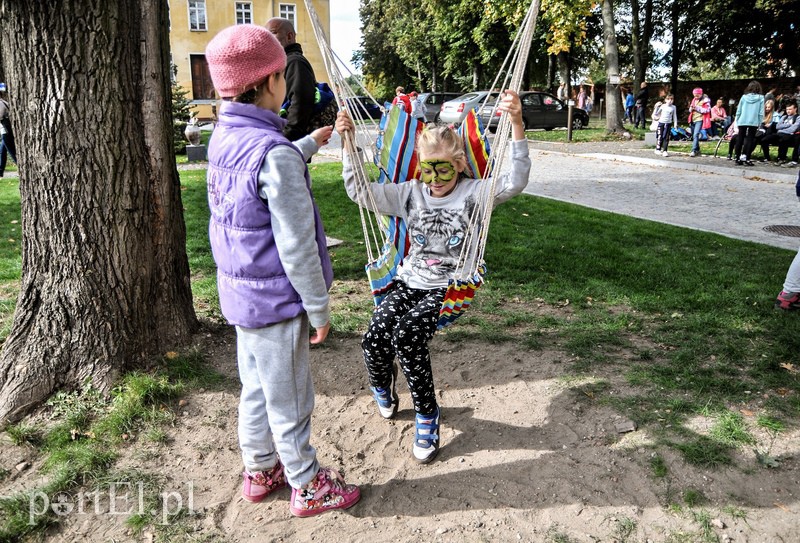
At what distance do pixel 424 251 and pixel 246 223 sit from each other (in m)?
1.17

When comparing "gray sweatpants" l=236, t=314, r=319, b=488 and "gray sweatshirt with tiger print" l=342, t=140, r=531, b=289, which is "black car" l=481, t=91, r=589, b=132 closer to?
"gray sweatshirt with tiger print" l=342, t=140, r=531, b=289

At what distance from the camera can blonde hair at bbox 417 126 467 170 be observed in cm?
302

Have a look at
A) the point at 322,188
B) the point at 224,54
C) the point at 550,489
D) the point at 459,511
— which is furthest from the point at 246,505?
the point at 322,188

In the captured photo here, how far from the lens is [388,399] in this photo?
3.16m

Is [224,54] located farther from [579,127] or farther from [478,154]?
[579,127]

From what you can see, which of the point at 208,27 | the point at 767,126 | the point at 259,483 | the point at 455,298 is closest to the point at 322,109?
the point at 455,298

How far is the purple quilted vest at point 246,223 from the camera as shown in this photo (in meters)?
2.10

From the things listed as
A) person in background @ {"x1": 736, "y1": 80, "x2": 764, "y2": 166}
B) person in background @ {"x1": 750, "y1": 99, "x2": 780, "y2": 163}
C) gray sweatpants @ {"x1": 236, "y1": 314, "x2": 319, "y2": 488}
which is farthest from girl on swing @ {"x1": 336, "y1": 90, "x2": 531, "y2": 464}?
person in background @ {"x1": 750, "y1": 99, "x2": 780, "y2": 163}

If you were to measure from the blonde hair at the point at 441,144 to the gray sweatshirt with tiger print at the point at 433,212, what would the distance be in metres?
0.17

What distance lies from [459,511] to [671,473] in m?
0.93

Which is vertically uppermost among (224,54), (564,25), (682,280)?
(564,25)

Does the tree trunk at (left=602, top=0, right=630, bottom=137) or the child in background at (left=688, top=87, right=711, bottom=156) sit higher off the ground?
the tree trunk at (left=602, top=0, right=630, bottom=137)

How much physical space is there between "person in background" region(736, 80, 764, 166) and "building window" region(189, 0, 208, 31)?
28795 mm

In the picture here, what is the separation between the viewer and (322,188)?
982 cm
